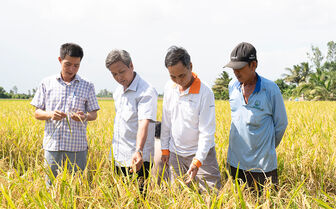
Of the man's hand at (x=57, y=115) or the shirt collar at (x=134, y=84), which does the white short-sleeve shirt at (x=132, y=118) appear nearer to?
the shirt collar at (x=134, y=84)

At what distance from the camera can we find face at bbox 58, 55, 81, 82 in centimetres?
182

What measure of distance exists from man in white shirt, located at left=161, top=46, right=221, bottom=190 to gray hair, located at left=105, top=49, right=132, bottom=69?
0.29 metres

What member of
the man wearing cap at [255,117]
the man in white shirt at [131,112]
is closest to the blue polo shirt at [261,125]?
the man wearing cap at [255,117]

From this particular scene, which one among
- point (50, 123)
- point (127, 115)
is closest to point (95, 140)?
point (50, 123)

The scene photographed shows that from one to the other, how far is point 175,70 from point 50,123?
1140 millimetres

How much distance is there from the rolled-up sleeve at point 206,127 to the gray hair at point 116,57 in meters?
0.58

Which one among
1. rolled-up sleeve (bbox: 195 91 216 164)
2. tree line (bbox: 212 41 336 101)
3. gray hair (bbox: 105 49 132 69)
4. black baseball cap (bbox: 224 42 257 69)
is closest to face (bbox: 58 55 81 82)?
gray hair (bbox: 105 49 132 69)

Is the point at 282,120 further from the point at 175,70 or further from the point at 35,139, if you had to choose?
the point at 35,139

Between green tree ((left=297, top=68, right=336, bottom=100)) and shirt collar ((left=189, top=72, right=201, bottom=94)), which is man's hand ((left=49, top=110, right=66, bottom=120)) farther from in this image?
green tree ((left=297, top=68, right=336, bottom=100))

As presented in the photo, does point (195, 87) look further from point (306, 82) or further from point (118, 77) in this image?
point (306, 82)

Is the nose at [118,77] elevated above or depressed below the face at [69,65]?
below

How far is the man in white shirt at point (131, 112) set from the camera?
1581 millimetres

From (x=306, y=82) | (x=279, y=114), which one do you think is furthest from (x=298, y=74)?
(x=279, y=114)

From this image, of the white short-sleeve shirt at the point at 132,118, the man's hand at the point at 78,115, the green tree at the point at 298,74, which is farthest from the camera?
the green tree at the point at 298,74
